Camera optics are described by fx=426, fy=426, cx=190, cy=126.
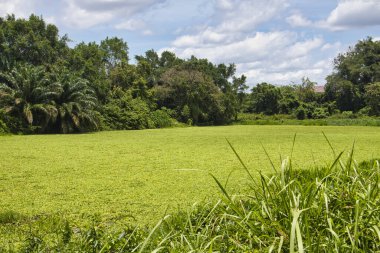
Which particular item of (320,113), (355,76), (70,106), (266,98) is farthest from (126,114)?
(355,76)

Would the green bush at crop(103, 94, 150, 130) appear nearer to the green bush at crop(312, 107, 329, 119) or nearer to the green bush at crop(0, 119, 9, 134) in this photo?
the green bush at crop(0, 119, 9, 134)

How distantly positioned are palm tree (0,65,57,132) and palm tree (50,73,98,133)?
Result: 325 mm

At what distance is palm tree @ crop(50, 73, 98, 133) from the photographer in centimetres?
1590

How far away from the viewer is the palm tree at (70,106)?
15898 mm

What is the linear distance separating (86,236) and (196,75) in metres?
24.1

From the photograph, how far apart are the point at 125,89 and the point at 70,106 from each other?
7739mm

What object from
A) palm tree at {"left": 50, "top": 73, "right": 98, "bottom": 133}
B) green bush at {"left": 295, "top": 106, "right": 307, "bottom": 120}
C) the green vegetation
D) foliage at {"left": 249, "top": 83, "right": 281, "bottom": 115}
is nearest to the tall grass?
palm tree at {"left": 50, "top": 73, "right": 98, "bottom": 133}

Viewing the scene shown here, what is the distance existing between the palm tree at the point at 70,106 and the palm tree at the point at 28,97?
12.8 inches

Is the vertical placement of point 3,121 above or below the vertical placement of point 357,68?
below

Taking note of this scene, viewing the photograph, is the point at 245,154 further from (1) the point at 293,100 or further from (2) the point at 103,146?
(1) the point at 293,100

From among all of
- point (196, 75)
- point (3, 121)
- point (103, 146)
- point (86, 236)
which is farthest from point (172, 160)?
point (196, 75)

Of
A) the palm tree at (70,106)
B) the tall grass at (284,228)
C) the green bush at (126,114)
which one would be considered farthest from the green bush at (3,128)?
the tall grass at (284,228)

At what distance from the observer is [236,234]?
6.62 feet

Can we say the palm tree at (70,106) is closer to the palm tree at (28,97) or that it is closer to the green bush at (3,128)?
the palm tree at (28,97)
